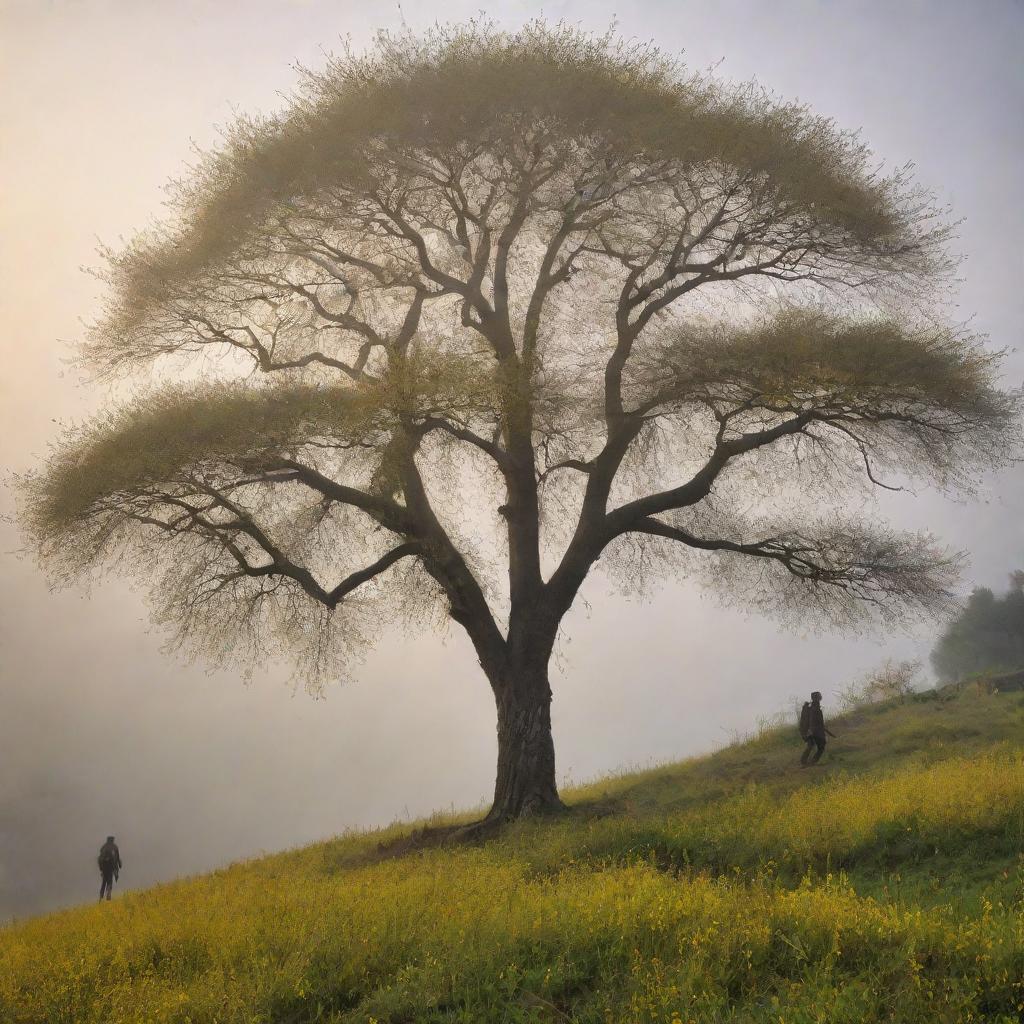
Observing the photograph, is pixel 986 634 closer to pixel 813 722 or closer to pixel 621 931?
pixel 813 722

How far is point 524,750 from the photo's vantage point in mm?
15562

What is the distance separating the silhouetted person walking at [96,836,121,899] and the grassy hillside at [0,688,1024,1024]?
801 cm

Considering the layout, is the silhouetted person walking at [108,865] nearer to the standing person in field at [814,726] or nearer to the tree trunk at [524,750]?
the tree trunk at [524,750]

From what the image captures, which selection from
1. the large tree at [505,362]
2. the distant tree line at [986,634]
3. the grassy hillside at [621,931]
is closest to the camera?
the grassy hillside at [621,931]

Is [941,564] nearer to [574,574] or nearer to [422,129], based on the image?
[574,574]

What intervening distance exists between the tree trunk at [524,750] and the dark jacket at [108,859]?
1020 centimetres

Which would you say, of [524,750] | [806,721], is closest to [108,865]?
[524,750]

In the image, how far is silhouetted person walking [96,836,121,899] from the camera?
66.5 ft

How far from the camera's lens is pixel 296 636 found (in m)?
16.9

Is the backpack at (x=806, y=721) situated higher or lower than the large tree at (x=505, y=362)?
lower

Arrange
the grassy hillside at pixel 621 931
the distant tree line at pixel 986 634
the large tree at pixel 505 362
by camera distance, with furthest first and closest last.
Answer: the distant tree line at pixel 986 634 → the large tree at pixel 505 362 → the grassy hillside at pixel 621 931

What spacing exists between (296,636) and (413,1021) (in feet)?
35.9

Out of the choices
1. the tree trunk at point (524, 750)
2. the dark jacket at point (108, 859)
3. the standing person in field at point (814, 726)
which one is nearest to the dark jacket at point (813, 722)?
the standing person in field at point (814, 726)

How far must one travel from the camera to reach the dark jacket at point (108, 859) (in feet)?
66.6
